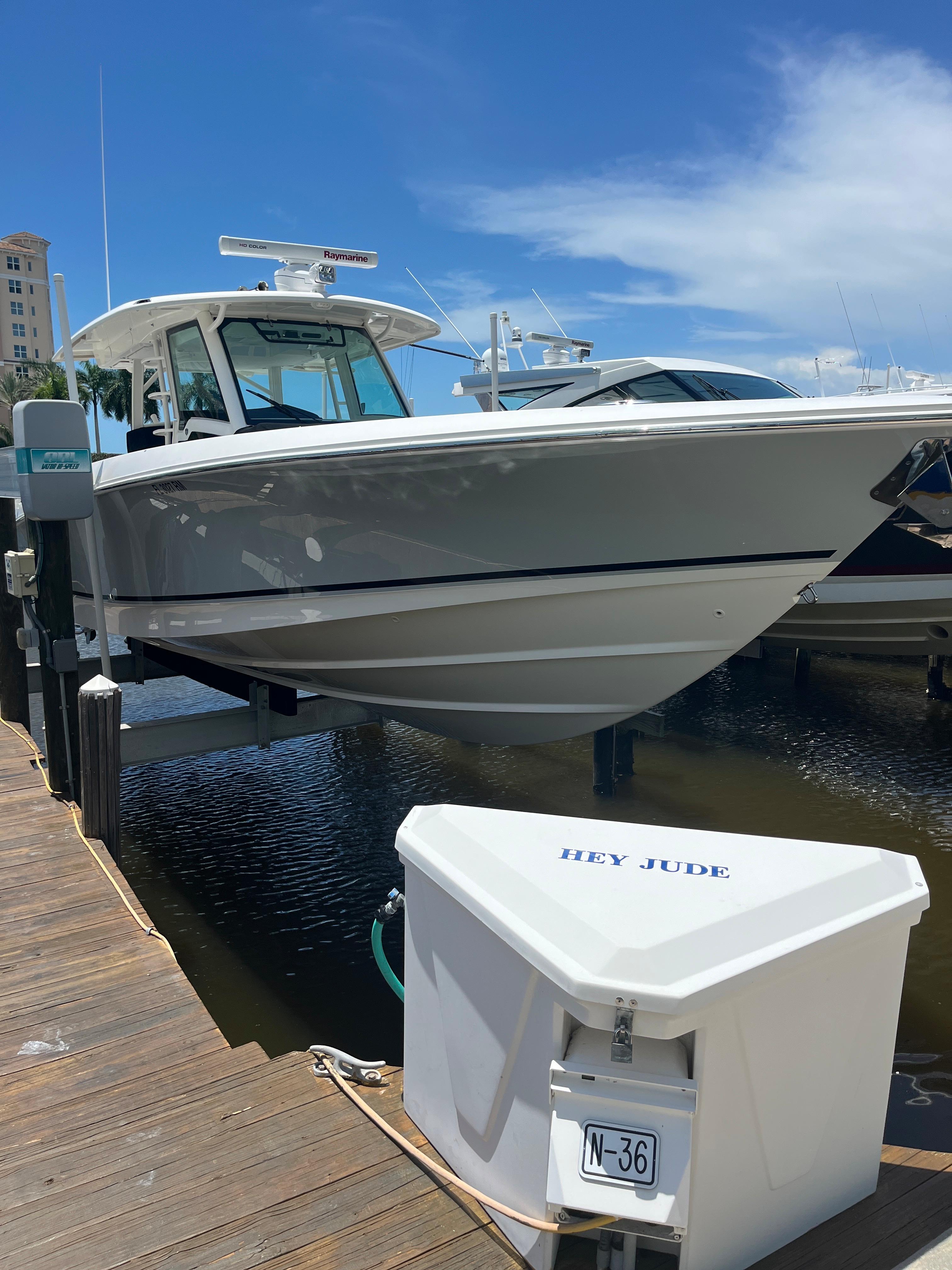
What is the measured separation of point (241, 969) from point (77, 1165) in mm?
2408

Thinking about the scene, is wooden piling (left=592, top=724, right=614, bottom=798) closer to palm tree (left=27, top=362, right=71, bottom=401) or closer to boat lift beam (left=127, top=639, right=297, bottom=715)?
boat lift beam (left=127, top=639, right=297, bottom=715)

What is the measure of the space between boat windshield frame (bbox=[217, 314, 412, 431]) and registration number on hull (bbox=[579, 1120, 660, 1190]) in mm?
3872

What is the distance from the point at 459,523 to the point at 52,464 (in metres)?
2.11

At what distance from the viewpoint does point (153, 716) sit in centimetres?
852

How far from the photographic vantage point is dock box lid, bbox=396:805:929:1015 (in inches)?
57.0

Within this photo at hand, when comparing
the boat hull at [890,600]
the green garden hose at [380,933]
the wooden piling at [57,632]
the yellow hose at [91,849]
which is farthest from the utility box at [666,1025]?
the boat hull at [890,600]

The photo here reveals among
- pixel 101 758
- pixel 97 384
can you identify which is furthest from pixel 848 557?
pixel 97 384

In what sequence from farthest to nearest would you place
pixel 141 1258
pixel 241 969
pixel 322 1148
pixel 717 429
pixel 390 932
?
1. pixel 390 932
2. pixel 241 969
3. pixel 717 429
4. pixel 322 1148
5. pixel 141 1258

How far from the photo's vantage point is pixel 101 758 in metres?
3.75

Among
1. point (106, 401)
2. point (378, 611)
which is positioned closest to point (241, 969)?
point (378, 611)

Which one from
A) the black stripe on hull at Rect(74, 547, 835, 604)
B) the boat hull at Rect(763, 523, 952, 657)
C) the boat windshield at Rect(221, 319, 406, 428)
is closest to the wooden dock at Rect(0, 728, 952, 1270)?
the black stripe on hull at Rect(74, 547, 835, 604)

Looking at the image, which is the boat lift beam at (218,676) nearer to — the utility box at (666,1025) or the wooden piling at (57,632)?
the wooden piling at (57,632)

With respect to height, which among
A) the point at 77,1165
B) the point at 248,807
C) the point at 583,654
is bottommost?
the point at 248,807

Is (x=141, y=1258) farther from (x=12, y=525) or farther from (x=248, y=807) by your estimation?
(x=12, y=525)
